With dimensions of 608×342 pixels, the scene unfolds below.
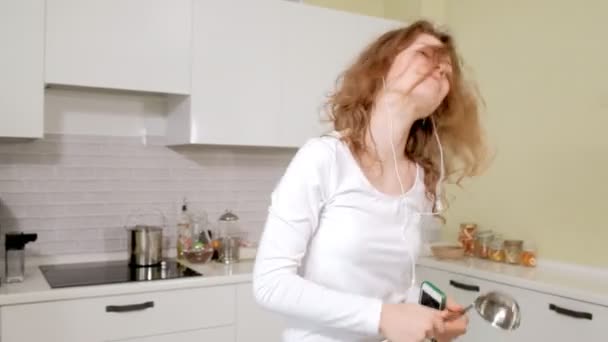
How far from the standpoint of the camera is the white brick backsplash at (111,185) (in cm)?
232

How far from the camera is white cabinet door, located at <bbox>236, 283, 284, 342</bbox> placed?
2240 millimetres

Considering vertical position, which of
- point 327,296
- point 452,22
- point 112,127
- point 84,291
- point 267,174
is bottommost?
point 84,291

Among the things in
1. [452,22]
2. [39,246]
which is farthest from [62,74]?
[452,22]

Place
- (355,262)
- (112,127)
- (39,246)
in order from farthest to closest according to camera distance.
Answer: (112,127) < (39,246) < (355,262)

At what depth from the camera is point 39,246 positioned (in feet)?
7.72

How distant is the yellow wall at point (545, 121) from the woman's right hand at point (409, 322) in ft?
5.75

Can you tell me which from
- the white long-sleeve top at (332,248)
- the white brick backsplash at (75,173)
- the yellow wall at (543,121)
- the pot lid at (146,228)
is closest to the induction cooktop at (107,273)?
the pot lid at (146,228)

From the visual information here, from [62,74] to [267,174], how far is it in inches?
45.3

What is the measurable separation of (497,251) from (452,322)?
5.78 feet

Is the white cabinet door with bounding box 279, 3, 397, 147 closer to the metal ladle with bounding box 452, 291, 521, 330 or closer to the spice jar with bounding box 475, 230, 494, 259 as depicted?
the spice jar with bounding box 475, 230, 494, 259

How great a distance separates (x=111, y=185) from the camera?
2500mm

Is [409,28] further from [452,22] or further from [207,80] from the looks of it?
[452,22]

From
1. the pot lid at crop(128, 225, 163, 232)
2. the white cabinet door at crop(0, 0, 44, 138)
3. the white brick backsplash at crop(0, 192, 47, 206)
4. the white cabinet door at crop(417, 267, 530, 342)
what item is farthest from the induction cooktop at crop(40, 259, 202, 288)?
the white cabinet door at crop(417, 267, 530, 342)

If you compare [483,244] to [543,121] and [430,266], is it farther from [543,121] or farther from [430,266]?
[543,121]
